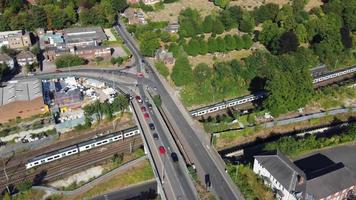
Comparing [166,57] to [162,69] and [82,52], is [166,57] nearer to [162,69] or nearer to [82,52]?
[162,69]

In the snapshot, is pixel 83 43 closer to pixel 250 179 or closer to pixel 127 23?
pixel 127 23

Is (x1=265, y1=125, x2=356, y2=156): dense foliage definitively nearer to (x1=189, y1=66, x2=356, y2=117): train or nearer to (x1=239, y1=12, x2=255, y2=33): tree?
(x1=189, y1=66, x2=356, y2=117): train

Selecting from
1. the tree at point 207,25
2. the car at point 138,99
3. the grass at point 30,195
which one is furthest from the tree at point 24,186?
the tree at point 207,25

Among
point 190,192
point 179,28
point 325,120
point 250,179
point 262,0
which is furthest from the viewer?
point 262,0

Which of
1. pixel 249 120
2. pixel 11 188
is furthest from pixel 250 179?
pixel 11 188

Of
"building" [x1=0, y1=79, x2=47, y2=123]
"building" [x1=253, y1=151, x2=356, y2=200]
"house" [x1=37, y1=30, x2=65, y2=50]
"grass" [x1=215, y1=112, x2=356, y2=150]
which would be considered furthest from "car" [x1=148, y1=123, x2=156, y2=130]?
"house" [x1=37, y1=30, x2=65, y2=50]

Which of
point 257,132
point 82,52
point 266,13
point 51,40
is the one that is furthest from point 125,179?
point 266,13
